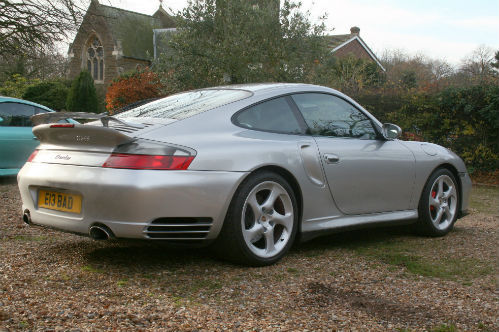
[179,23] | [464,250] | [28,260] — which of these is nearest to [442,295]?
[464,250]

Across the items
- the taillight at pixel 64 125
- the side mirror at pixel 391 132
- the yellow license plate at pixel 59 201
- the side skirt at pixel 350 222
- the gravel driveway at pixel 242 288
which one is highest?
the taillight at pixel 64 125

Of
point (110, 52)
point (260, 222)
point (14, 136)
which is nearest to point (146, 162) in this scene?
point (260, 222)

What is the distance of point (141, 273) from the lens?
383cm

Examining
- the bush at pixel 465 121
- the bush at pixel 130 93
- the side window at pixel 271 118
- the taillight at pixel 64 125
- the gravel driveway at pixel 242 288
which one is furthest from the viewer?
the bush at pixel 130 93

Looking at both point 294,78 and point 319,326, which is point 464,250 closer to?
point 319,326

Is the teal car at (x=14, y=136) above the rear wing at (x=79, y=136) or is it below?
below

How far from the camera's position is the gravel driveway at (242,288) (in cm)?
299

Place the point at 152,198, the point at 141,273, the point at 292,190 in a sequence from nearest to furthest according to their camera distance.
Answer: the point at 152,198, the point at 141,273, the point at 292,190

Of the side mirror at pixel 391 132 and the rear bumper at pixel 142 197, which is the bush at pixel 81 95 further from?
the rear bumper at pixel 142 197

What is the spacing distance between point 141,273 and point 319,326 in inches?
55.3

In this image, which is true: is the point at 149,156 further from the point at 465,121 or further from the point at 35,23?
the point at 35,23

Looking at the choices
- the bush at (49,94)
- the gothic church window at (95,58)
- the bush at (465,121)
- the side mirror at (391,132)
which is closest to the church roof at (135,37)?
the gothic church window at (95,58)

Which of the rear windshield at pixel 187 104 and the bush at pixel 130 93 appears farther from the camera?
the bush at pixel 130 93

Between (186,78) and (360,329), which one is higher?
(186,78)
